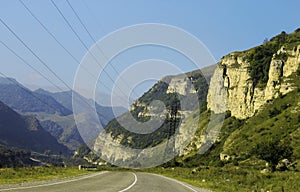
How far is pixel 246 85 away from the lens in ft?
559

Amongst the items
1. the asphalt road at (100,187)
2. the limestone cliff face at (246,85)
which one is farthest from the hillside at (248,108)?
the asphalt road at (100,187)

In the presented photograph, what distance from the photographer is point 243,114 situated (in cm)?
16775

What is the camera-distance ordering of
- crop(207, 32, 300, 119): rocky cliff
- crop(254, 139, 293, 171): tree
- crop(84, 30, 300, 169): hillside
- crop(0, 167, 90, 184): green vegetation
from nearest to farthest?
crop(0, 167, 90, 184): green vegetation, crop(254, 139, 293, 171): tree, crop(84, 30, 300, 169): hillside, crop(207, 32, 300, 119): rocky cliff

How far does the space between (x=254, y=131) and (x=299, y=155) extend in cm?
4720

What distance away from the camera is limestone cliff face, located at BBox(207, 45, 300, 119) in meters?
150

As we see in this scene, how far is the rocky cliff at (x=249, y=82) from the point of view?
151 m

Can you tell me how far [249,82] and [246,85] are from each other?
171 centimetres

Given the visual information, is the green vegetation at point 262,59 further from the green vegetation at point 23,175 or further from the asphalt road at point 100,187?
the asphalt road at point 100,187

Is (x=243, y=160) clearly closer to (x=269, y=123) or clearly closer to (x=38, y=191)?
(x=269, y=123)

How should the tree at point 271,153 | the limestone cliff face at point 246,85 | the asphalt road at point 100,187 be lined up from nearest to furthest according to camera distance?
1. the asphalt road at point 100,187
2. the tree at point 271,153
3. the limestone cliff face at point 246,85

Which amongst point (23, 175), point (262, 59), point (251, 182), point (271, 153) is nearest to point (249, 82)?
point (262, 59)

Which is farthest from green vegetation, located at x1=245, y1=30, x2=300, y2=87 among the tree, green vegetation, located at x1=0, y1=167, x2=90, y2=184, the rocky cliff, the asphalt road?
the asphalt road

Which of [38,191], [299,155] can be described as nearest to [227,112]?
[299,155]

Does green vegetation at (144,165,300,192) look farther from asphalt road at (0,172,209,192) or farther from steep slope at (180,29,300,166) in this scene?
steep slope at (180,29,300,166)
